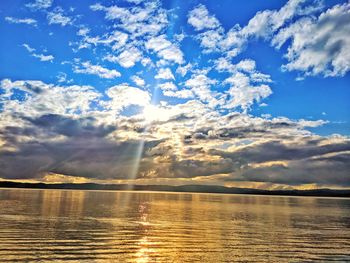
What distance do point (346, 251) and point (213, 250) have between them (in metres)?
15.0

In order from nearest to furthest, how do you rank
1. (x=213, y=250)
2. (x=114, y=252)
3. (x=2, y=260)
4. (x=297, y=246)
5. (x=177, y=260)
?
(x=2, y=260), (x=177, y=260), (x=114, y=252), (x=213, y=250), (x=297, y=246)

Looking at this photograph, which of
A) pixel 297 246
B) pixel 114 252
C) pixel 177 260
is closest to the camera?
pixel 177 260

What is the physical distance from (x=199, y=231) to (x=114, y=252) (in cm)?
2236

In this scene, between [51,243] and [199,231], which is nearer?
[51,243]

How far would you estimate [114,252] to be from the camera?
130ft

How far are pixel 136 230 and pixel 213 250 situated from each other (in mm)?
19775

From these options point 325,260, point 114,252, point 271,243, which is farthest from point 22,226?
point 325,260

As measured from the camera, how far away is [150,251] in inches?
1613

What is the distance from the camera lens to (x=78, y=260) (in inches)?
1358

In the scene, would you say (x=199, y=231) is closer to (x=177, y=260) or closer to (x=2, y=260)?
(x=177, y=260)

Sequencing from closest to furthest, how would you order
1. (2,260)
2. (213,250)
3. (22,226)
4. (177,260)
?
(2,260), (177,260), (213,250), (22,226)

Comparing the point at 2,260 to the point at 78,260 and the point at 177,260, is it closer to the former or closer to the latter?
the point at 78,260

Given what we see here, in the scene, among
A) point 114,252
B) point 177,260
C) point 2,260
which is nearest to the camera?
point 2,260

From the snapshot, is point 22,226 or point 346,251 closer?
point 346,251
